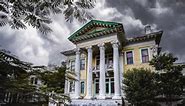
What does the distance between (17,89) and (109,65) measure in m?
17.6

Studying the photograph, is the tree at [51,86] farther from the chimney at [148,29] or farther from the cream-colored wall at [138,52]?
the chimney at [148,29]

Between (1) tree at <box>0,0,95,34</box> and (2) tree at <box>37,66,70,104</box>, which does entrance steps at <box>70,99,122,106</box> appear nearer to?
(2) tree at <box>37,66,70,104</box>

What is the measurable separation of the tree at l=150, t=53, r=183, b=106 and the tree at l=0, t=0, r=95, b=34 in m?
13.0

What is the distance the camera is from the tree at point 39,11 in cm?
133

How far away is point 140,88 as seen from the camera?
13.1 meters

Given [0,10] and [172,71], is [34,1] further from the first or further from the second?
[172,71]

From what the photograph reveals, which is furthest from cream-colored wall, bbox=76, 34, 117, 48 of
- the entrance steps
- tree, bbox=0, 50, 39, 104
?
tree, bbox=0, 50, 39, 104

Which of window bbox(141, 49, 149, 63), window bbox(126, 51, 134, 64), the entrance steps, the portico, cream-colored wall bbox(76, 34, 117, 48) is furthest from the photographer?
window bbox(126, 51, 134, 64)

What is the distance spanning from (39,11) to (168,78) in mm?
13601

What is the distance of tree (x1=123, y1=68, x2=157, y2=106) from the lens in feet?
42.1

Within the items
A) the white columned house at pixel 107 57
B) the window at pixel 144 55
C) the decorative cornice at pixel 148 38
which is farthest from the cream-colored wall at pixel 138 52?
the decorative cornice at pixel 148 38

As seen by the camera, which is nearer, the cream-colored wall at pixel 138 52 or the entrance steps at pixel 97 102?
the entrance steps at pixel 97 102

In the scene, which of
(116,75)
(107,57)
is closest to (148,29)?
(107,57)

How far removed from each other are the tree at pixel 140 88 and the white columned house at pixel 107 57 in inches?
93.7
